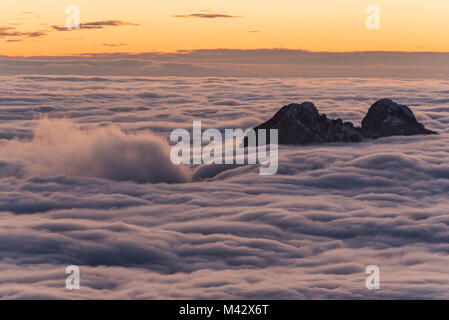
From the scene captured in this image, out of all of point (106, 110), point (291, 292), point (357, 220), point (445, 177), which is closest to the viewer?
point (291, 292)

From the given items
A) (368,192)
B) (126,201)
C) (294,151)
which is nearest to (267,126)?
(294,151)

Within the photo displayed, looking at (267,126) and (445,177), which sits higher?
(267,126)

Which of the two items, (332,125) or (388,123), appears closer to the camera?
(332,125)

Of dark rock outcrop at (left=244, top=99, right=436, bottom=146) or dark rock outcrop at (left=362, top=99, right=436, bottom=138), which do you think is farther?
dark rock outcrop at (left=362, top=99, right=436, bottom=138)

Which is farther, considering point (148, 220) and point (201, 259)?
point (148, 220)

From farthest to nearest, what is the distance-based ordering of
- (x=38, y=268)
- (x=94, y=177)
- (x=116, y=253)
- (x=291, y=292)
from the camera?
(x=94, y=177)
(x=116, y=253)
(x=38, y=268)
(x=291, y=292)

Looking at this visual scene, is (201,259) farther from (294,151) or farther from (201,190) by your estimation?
(294,151)

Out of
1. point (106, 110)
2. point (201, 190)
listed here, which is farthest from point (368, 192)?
point (106, 110)

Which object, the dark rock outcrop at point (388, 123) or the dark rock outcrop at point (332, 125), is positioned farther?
the dark rock outcrop at point (388, 123)
